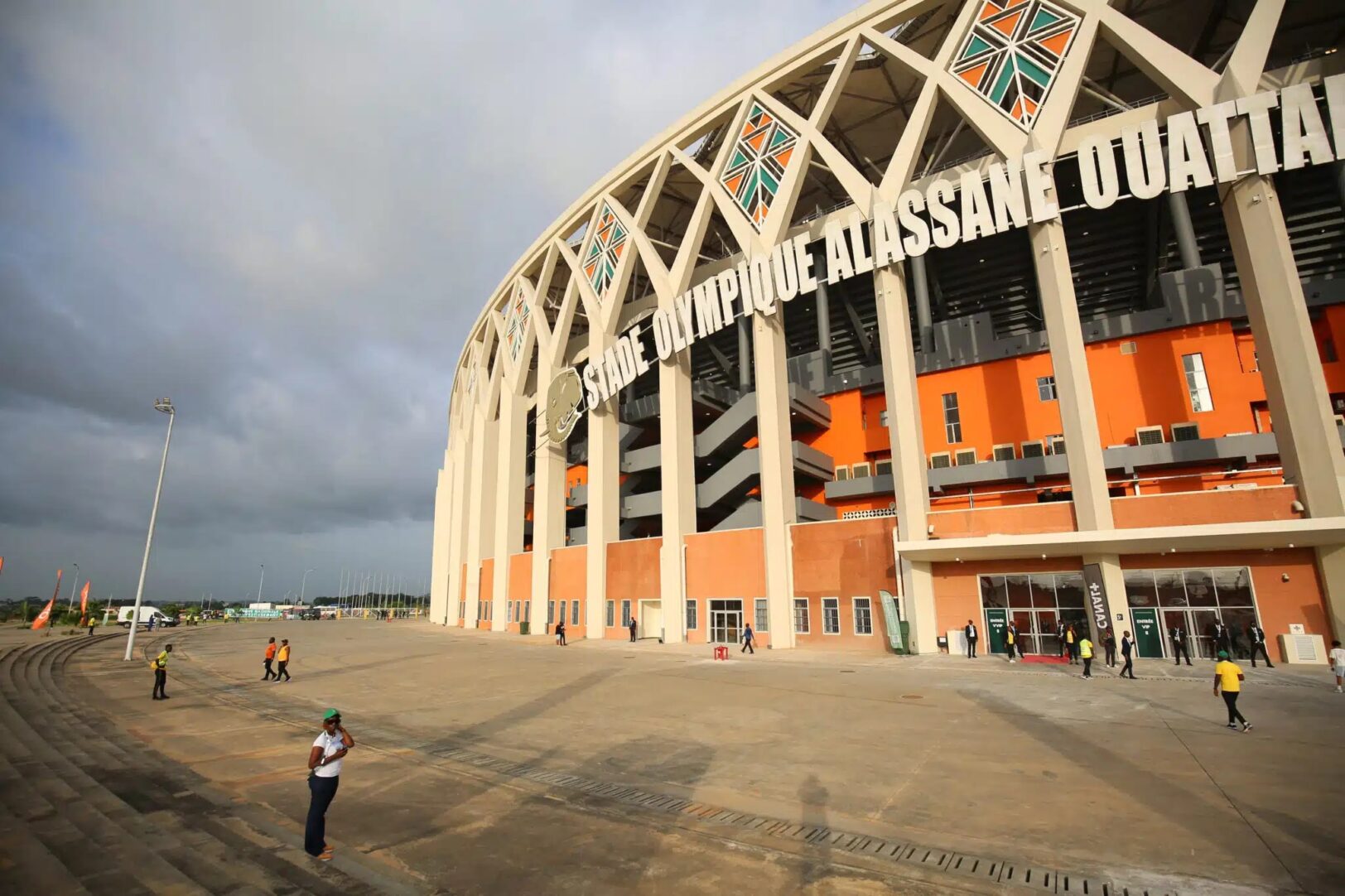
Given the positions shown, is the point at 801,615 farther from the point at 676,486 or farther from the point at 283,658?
the point at 283,658

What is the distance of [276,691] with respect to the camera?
17.1m

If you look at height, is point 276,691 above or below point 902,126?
below

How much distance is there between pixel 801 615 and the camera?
27031 mm

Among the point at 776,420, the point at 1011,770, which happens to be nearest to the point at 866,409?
the point at 776,420

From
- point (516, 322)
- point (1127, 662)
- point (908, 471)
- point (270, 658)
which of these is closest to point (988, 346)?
point (908, 471)

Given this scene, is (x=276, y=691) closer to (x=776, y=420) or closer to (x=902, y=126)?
(x=776, y=420)

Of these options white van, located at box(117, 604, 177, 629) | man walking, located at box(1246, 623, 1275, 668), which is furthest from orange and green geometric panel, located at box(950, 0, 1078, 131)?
white van, located at box(117, 604, 177, 629)

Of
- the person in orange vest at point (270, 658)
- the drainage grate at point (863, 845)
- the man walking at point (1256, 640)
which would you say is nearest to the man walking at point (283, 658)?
the person in orange vest at point (270, 658)

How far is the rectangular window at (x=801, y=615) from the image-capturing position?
26.8 m

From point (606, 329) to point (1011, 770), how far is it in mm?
33037

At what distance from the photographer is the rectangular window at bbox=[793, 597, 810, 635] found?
2684 centimetres

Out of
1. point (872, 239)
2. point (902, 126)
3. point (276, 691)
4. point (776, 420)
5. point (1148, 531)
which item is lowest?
point (276, 691)

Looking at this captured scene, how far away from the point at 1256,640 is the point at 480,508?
46.9m

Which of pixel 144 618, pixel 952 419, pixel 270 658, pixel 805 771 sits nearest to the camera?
pixel 805 771
